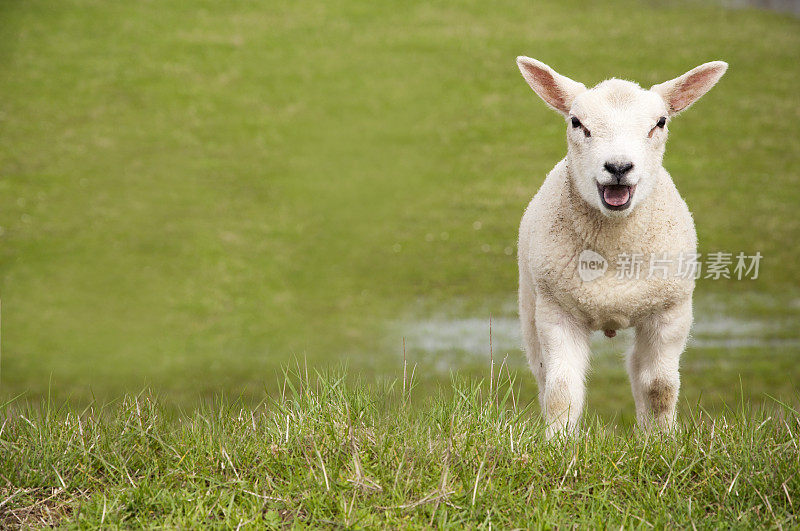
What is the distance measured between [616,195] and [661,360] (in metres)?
1.13

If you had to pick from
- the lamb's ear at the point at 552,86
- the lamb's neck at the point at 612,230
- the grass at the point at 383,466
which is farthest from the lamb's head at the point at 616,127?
the grass at the point at 383,466

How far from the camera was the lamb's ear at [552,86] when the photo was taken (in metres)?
4.61

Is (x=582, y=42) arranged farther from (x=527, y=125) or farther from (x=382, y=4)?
(x=382, y=4)

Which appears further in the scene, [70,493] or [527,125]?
[527,125]

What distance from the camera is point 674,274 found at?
4664 mm

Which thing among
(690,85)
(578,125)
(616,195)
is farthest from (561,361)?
(690,85)

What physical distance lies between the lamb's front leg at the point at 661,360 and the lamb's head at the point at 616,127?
0.73 metres

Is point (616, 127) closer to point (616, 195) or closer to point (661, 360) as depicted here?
point (616, 195)

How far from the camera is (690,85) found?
4605 mm

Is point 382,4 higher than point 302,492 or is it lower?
higher

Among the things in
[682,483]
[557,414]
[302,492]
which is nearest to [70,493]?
[302,492]

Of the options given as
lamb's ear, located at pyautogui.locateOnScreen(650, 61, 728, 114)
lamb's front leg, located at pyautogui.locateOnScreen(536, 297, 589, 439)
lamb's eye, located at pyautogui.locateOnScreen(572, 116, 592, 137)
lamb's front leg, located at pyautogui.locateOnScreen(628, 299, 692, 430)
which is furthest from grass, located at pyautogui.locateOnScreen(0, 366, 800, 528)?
lamb's ear, located at pyautogui.locateOnScreen(650, 61, 728, 114)

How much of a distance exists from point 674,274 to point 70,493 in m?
3.32

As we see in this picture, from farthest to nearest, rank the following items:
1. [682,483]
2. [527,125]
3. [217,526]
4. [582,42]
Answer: [582,42] < [527,125] < [682,483] < [217,526]
